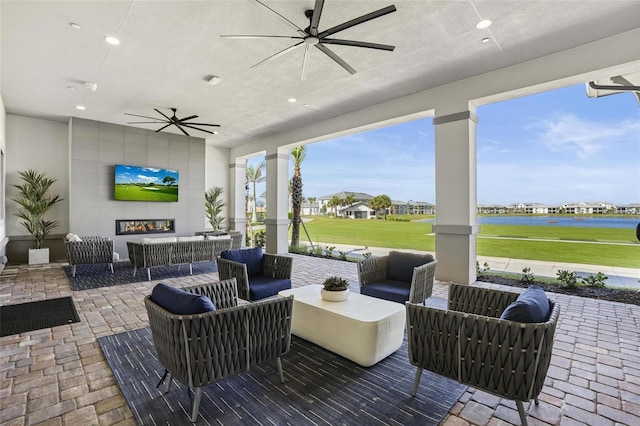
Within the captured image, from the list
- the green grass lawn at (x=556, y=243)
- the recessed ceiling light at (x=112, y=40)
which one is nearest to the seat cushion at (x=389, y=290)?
the green grass lawn at (x=556, y=243)

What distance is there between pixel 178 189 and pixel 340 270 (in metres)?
5.65

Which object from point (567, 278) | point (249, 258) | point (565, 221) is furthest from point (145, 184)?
point (565, 221)

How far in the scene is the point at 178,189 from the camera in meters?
9.30

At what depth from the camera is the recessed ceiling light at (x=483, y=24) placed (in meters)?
3.61

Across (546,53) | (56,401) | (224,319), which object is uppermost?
(546,53)

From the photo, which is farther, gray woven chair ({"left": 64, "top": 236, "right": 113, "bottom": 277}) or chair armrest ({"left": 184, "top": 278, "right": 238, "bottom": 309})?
gray woven chair ({"left": 64, "top": 236, "right": 113, "bottom": 277})

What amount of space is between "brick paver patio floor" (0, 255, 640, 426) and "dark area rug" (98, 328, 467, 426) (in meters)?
0.12

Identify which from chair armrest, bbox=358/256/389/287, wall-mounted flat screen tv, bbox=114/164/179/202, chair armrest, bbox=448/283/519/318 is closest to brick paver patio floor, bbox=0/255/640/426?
chair armrest, bbox=448/283/519/318

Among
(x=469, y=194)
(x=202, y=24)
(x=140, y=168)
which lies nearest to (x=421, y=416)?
(x=469, y=194)

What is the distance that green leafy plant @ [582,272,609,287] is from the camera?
502 centimetres

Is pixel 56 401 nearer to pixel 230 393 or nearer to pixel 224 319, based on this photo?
pixel 230 393

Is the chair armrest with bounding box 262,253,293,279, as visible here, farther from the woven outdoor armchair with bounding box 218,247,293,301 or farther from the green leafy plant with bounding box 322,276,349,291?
the green leafy plant with bounding box 322,276,349,291

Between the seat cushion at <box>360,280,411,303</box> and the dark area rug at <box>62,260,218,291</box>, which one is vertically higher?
the seat cushion at <box>360,280,411,303</box>

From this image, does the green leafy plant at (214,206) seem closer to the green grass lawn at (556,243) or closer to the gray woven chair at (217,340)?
the green grass lawn at (556,243)
